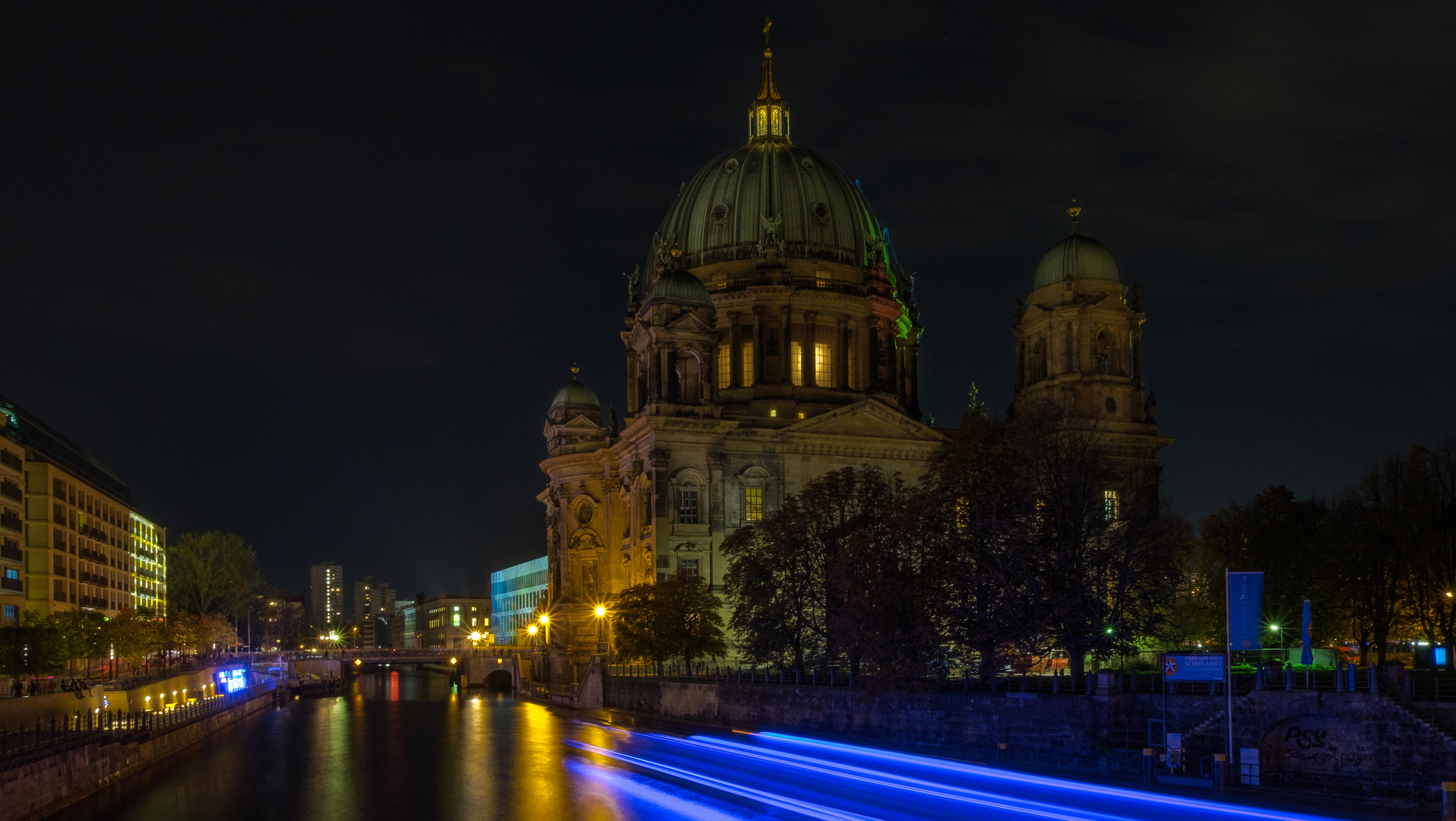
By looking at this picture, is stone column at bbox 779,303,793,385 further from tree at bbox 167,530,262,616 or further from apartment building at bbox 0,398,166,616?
tree at bbox 167,530,262,616

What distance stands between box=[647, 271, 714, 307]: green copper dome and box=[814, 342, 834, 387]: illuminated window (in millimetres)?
10522

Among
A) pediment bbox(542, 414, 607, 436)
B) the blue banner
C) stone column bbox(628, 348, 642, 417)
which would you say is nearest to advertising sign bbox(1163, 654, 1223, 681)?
the blue banner

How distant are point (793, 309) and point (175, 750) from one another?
5441cm

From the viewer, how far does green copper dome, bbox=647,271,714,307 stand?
322ft

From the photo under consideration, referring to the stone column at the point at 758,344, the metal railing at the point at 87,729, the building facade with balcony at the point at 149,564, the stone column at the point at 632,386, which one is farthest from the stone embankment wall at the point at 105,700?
the building facade with balcony at the point at 149,564

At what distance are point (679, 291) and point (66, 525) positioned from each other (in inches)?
2062

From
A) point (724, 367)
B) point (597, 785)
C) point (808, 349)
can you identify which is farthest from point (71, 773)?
point (808, 349)

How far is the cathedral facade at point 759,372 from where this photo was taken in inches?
3720

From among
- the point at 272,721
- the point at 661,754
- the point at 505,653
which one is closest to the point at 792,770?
the point at 661,754

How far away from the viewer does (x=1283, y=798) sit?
128ft

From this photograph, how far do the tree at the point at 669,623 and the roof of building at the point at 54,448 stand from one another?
4582 centimetres

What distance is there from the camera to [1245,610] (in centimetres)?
4425

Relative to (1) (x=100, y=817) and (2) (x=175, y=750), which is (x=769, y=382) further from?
(1) (x=100, y=817)

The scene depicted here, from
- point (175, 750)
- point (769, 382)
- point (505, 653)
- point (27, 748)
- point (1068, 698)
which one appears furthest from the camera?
point (505, 653)
